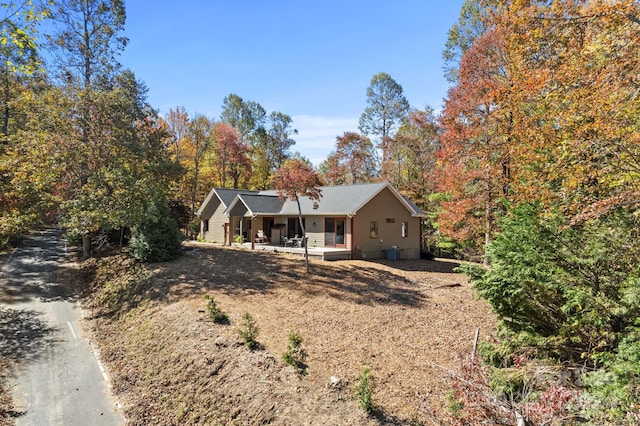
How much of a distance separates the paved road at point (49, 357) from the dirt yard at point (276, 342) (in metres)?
0.49

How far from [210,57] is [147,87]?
27.5 feet

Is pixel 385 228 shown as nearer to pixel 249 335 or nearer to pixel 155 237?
pixel 155 237

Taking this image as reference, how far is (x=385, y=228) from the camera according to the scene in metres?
23.2

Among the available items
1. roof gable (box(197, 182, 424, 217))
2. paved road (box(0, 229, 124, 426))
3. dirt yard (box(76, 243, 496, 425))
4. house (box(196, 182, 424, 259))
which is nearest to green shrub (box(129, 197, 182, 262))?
dirt yard (box(76, 243, 496, 425))

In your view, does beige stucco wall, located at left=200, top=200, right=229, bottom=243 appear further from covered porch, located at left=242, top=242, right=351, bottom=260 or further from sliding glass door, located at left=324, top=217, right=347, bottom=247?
sliding glass door, located at left=324, top=217, right=347, bottom=247

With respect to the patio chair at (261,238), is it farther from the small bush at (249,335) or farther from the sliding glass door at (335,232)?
the small bush at (249,335)

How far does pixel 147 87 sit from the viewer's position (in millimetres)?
21094

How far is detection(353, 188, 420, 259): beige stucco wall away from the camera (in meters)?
Answer: 21.9

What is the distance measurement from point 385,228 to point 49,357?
17893 mm

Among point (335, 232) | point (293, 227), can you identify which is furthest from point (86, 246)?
point (335, 232)

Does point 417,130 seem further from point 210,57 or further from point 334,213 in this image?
point 210,57

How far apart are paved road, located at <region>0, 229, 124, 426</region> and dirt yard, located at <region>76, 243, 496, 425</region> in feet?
1.61

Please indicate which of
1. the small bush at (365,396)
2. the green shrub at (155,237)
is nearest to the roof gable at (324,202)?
the green shrub at (155,237)

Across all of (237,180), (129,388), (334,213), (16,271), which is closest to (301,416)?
(129,388)
